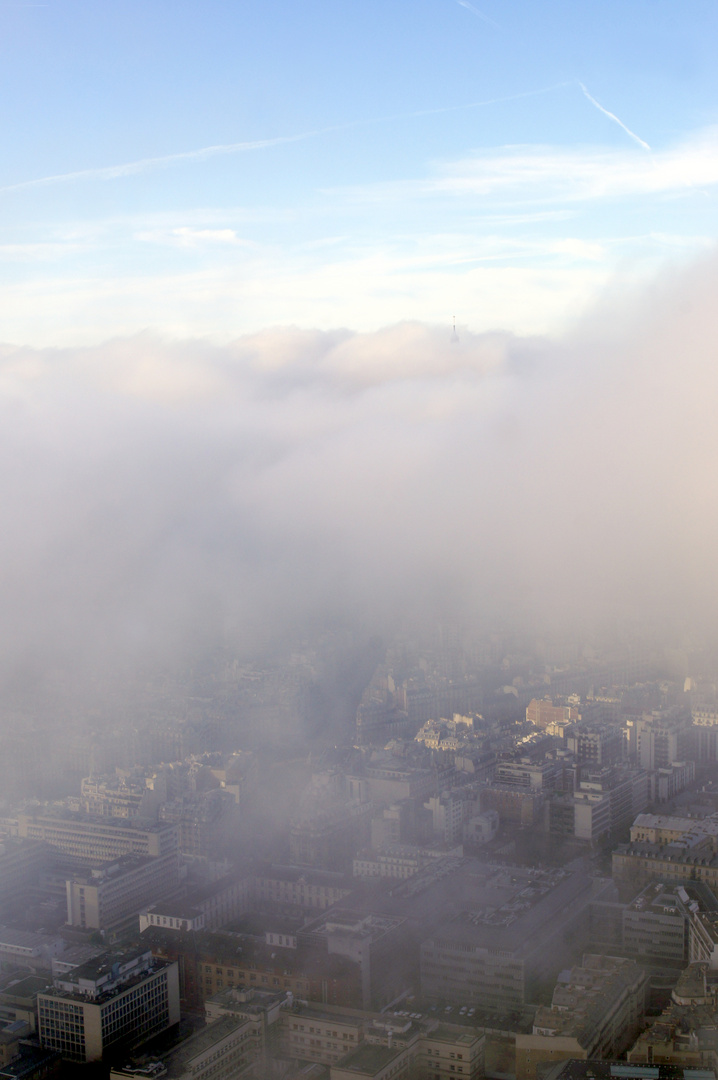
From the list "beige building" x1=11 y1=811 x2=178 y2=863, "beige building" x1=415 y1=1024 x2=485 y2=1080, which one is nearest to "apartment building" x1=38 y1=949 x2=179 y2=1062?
"beige building" x1=415 y1=1024 x2=485 y2=1080

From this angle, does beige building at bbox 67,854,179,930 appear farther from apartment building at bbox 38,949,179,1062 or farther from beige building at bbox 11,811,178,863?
apartment building at bbox 38,949,179,1062

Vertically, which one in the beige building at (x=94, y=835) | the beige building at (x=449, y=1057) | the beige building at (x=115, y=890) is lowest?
the beige building at (x=449, y=1057)

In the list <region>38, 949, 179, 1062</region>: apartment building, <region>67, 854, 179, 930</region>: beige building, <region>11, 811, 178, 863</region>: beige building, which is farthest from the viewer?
<region>11, 811, 178, 863</region>: beige building

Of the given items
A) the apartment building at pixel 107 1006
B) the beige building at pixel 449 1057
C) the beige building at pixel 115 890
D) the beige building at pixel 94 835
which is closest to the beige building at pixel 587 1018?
the beige building at pixel 449 1057

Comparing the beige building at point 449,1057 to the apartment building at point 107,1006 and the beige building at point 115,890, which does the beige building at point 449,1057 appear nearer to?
the apartment building at point 107,1006

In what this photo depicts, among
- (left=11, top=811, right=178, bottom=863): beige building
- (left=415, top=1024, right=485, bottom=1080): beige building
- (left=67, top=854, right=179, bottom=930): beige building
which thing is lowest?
(left=415, top=1024, right=485, bottom=1080): beige building

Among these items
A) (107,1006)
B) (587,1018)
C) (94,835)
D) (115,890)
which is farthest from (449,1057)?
(94,835)

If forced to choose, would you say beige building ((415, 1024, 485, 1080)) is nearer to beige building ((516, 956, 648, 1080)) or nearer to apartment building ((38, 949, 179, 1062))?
beige building ((516, 956, 648, 1080))

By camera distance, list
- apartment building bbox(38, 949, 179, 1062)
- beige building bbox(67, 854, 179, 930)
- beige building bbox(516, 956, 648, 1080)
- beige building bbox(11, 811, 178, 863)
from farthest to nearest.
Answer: beige building bbox(11, 811, 178, 863) → beige building bbox(67, 854, 179, 930) → apartment building bbox(38, 949, 179, 1062) → beige building bbox(516, 956, 648, 1080)

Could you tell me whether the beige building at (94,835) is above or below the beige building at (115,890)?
above

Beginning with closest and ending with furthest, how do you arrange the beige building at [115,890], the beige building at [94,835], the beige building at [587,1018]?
the beige building at [587,1018]
the beige building at [115,890]
the beige building at [94,835]

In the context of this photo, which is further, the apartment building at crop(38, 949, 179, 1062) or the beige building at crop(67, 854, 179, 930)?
the beige building at crop(67, 854, 179, 930)

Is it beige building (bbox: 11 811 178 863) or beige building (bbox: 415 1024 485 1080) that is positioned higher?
beige building (bbox: 11 811 178 863)
